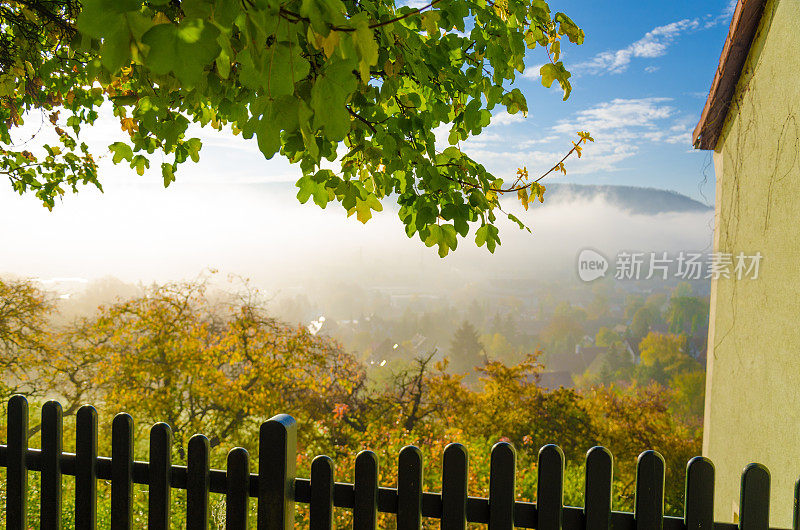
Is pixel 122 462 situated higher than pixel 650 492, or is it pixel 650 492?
pixel 650 492

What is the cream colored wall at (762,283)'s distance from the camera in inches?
109

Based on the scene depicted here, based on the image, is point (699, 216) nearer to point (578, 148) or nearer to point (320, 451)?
point (320, 451)

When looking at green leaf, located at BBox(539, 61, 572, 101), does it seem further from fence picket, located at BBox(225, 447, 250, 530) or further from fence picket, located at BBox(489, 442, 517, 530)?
fence picket, located at BBox(225, 447, 250, 530)

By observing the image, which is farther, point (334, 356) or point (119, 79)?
point (334, 356)

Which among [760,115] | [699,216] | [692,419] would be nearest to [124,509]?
[760,115]

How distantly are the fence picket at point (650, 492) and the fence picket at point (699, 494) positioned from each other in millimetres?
75

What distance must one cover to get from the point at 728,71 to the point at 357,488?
3.76 metres

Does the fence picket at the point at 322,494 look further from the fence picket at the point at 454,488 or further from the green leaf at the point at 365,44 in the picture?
the green leaf at the point at 365,44

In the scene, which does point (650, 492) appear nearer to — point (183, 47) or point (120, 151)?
point (183, 47)

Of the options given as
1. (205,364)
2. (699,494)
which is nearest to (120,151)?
(699,494)

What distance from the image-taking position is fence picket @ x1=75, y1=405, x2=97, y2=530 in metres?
1.85

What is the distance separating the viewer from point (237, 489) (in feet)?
5.54

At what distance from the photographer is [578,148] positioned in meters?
2.13

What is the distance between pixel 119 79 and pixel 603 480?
2.68m
